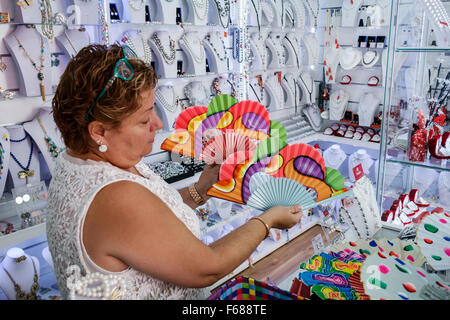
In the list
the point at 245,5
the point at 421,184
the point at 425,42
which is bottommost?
the point at 421,184

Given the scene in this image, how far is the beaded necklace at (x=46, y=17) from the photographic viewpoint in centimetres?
226

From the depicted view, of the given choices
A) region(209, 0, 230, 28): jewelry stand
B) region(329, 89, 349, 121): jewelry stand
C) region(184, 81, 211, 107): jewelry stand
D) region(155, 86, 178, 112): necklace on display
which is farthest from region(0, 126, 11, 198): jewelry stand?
region(329, 89, 349, 121): jewelry stand

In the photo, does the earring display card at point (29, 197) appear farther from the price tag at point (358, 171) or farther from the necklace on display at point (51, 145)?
the price tag at point (358, 171)

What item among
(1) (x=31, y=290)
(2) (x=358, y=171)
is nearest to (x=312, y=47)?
(2) (x=358, y=171)

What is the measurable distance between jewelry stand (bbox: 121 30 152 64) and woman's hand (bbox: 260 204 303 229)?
1.99 metres

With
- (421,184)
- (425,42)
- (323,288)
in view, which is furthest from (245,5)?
(323,288)

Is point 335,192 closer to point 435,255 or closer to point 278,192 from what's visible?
point 278,192

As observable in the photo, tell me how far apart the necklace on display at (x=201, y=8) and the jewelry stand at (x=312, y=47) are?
5.24ft

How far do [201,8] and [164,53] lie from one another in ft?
1.72

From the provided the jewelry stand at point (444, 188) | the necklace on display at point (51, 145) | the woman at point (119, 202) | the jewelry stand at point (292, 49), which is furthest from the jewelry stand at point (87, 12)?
the jewelry stand at point (292, 49)

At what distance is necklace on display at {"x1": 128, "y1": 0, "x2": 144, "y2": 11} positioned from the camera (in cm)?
266

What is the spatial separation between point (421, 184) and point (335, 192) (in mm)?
946

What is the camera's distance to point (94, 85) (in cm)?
84

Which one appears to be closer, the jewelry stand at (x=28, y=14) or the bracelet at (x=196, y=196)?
the bracelet at (x=196, y=196)
